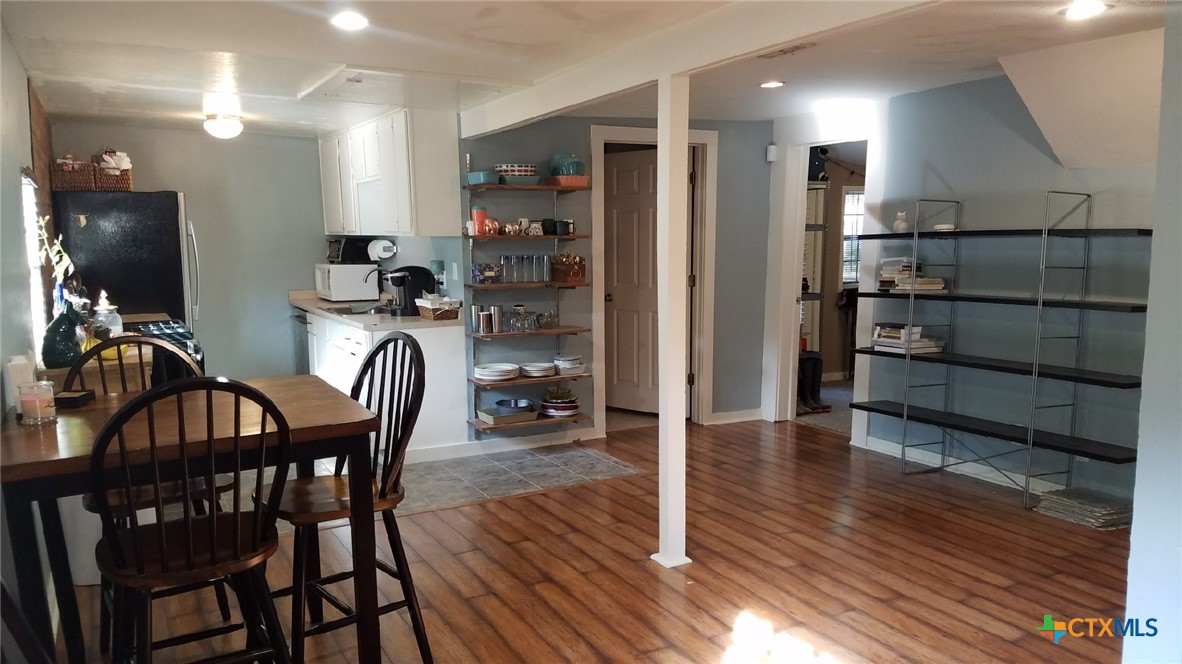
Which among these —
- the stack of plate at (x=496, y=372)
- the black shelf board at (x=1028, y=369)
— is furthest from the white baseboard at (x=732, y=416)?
the stack of plate at (x=496, y=372)

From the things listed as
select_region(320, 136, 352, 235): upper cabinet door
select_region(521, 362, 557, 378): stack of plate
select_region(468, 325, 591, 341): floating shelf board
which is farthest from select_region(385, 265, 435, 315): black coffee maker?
select_region(320, 136, 352, 235): upper cabinet door

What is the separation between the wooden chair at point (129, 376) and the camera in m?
2.43

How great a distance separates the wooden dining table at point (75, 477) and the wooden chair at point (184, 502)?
0.09 m

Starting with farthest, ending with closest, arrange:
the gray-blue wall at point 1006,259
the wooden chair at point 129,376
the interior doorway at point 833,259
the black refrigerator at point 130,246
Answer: the interior doorway at point 833,259 → the black refrigerator at point 130,246 → the gray-blue wall at point 1006,259 → the wooden chair at point 129,376

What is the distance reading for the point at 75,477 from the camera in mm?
1848

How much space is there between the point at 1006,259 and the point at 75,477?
4313 millimetres

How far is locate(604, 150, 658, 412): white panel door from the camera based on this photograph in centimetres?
570

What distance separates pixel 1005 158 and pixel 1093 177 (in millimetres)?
472

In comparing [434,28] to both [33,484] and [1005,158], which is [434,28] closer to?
[33,484]

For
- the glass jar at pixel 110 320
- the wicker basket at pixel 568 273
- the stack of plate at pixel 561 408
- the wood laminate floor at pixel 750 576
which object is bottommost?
the wood laminate floor at pixel 750 576

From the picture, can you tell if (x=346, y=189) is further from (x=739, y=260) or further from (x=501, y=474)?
(x=739, y=260)

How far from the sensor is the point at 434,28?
2.97 metres

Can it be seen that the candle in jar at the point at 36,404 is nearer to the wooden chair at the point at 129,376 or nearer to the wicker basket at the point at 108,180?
the wooden chair at the point at 129,376

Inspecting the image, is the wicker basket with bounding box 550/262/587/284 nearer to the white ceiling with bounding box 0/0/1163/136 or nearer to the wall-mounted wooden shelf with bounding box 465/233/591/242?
the wall-mounted wooden shelf with bounding box 465/233/591/242
